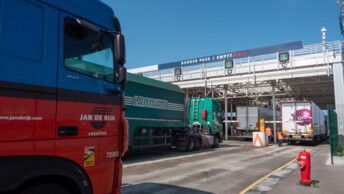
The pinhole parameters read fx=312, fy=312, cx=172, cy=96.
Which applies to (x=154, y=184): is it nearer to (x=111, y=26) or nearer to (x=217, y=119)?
(x=111, y=26)

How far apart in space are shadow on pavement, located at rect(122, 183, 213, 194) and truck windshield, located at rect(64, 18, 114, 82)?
3803mm

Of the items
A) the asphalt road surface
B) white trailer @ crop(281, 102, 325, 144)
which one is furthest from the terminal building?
the asphalt road surface

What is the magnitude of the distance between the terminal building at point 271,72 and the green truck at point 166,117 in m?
7.86

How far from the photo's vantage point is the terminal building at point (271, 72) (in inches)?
930

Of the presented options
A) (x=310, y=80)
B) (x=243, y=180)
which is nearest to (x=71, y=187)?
(x=243, y=180)

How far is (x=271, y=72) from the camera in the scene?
2656 centimetres

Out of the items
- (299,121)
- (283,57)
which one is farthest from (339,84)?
(283,57)

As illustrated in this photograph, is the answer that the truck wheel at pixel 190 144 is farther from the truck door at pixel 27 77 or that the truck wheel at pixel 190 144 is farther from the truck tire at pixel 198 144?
the truck door at pixel 27 77

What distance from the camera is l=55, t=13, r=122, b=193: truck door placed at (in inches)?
143

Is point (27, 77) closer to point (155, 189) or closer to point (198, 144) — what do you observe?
point (155, 189)

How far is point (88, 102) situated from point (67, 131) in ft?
1.54

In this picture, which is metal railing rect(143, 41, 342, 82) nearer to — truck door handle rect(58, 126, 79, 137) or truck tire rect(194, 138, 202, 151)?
truck tire rect(194, 138, 202, 151)

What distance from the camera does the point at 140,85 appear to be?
43.8ft

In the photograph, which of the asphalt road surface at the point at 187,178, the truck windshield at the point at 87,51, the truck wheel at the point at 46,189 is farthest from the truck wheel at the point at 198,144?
the truck wheel at the point at 46,189
